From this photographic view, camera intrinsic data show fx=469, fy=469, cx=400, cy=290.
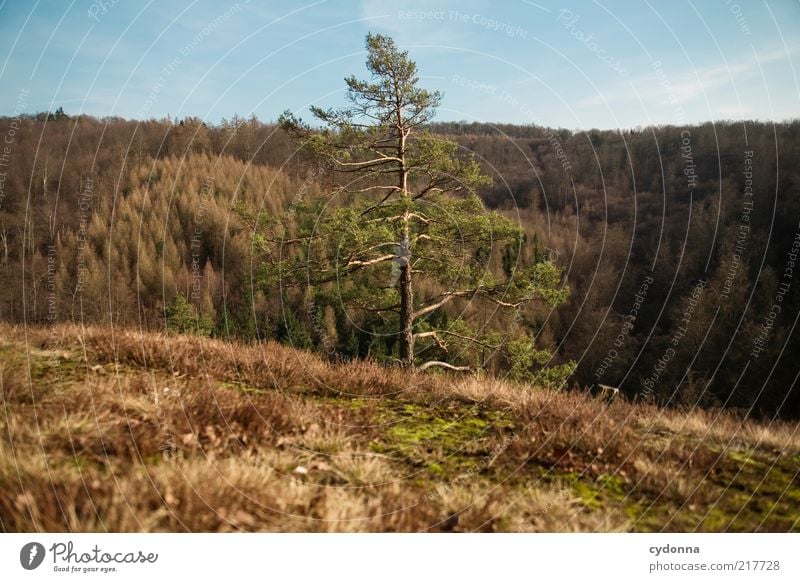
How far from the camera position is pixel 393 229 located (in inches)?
413

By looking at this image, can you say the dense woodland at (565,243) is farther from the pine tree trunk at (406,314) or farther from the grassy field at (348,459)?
the grassy field at (348,459)

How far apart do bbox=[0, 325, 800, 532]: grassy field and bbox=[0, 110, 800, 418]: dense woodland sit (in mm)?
24548

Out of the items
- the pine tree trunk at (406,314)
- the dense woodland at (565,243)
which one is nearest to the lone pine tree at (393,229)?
the pine tree trunk at (406,314)

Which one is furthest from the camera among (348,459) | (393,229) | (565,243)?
(565,243)

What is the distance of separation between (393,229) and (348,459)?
748 cm

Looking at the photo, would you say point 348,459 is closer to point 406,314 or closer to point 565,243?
point 406,314

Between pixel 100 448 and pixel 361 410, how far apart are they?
89.9 inches

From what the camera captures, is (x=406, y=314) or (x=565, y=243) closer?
(x=406, y=314)

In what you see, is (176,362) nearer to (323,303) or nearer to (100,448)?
(100,448)

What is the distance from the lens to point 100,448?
3.08 m

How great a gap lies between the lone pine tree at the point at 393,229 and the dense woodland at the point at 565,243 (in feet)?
61.7

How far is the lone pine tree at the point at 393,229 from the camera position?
10062mm

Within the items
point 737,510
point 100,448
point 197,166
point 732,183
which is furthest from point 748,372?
point 197,166

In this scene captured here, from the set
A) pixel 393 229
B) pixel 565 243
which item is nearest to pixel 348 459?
pixel 393 229
